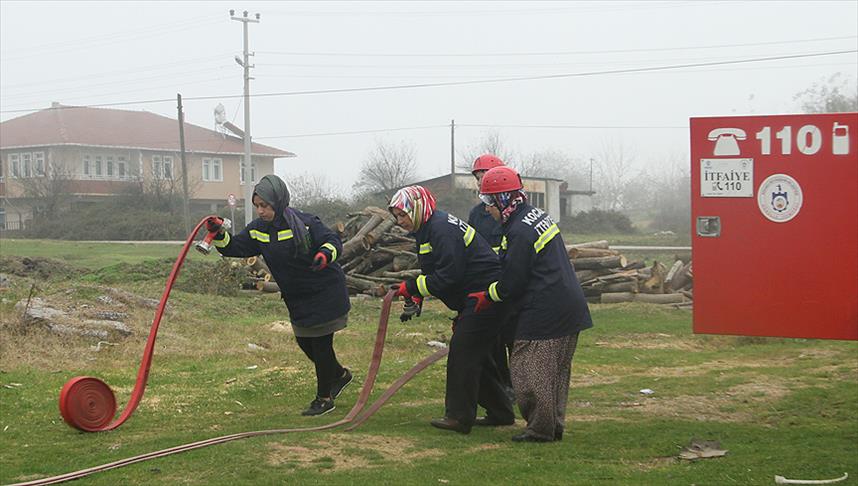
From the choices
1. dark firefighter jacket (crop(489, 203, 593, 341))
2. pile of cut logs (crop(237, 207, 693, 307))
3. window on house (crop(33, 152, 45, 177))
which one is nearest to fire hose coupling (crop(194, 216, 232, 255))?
dark firefighter jacket (crop(489, 203, 593, 341))

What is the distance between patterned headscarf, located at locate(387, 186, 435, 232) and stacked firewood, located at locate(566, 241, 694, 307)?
13.4 meters

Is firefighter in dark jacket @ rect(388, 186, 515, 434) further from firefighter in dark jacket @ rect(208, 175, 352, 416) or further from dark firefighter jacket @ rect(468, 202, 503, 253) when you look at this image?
dark firefighter jacket @ rect(468, 202, 503, 253)

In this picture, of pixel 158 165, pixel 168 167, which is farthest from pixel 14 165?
pixel 168 167

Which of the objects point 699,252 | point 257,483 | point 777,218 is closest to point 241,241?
point 257,483

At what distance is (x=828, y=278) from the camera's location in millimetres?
7652

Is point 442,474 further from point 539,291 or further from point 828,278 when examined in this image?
point 828,278

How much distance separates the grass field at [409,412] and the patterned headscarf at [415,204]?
5.39 feet

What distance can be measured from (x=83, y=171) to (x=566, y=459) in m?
63.2

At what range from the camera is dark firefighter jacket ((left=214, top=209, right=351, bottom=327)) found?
8.46m

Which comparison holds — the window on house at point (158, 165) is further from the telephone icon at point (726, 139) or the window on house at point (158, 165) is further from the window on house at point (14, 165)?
the telephone icon at point (726, 139)

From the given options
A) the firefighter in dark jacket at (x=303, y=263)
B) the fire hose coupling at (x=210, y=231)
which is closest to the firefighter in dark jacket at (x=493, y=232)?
the firefighter in dark jacket at (x=303, y=263)

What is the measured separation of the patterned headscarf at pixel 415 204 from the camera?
7660 millimetres

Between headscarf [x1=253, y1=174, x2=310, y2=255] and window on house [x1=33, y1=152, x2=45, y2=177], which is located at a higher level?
window on house [x1=33, y1=152, x2=45, y2=177]

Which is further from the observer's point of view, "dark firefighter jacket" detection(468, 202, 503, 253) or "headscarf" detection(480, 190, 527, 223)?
"dark firefighter jacket" detection(468, 202, 503, 253)
